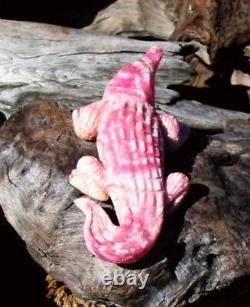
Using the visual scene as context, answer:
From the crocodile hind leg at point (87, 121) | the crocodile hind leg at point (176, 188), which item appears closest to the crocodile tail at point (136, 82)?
the crocodile hind leg at point (87, 121)

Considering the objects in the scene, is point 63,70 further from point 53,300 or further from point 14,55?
point 53,300

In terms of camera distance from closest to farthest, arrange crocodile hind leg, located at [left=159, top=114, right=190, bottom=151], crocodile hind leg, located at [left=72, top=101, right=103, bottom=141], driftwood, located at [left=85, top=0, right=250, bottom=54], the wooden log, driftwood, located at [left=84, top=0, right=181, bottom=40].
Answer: crocodile hind leg, located at [left=72, top=101, right=103, bottom=141] → crocodile hind leg, located at [left=159, top=114, right=190, bottom=151] → the wooden log → driftwood, located at [left=85, top=0, right=250, bottom=54] → driftwood, located at [left=84, top=0, right=181, bottom=40]

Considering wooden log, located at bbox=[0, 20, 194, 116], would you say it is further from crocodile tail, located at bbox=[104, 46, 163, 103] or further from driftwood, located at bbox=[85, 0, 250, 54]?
crocodile tail, located at bbox=[104, 46, 163, 103]

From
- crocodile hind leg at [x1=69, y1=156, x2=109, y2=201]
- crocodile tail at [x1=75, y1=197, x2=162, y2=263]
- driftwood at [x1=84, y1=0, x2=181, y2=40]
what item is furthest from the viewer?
driftwood at [x1=84, y1=0, x2=181, y2=40]

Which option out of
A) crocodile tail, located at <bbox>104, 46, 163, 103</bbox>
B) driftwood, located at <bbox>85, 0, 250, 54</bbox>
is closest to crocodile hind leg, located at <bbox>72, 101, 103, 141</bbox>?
crocodile tail, located at <bbox>104, 46, 163, 103</bbox>

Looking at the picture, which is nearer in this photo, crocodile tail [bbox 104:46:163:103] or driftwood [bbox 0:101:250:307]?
driftwood [bbox 0:101:250:307]

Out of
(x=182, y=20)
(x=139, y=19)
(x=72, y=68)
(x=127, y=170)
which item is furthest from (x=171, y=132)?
(x=139, y=19)
